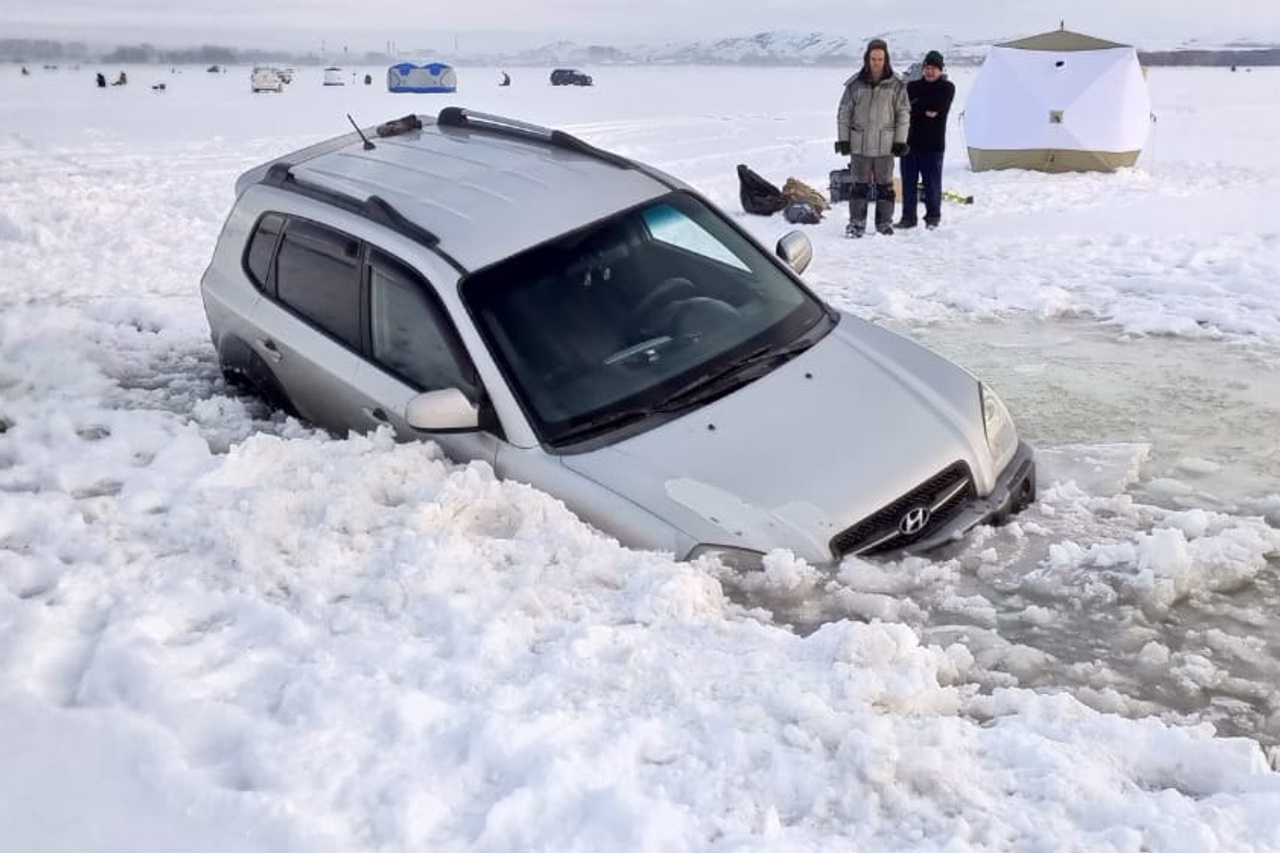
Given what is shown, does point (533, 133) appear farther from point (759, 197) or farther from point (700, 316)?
point (759, 197)

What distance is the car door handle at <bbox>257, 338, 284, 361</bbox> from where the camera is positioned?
5343 millimetres

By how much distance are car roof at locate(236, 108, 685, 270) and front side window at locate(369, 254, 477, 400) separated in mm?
201

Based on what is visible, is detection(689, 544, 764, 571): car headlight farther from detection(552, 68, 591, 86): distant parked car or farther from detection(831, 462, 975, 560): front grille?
detection(552, 68, 591, 86): distant parked car

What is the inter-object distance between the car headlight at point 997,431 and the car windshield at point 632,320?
2.45 feet

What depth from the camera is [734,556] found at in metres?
3.86

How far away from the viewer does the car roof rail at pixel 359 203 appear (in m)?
4.73

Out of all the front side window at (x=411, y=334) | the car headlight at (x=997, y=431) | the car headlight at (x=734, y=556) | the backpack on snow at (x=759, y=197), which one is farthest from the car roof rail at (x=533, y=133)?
the backpack on snow at (x=759, y=197)

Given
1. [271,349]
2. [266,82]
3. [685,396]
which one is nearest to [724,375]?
[685,396]

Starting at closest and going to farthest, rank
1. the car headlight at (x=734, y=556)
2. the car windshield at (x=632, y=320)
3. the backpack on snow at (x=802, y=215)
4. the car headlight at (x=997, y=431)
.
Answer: the car headlight at (x=734, y=556) → the car windshield at (x=632, y=320) → the car headlight at (x=997, y=431) → the backpack on snow at (x=802, y=215)

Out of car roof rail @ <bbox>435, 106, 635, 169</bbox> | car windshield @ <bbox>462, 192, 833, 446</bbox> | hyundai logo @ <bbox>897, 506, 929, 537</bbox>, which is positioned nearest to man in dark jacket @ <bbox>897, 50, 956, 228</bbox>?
car roof rail @ <bbox>435, 106, 635, 169</bbox>

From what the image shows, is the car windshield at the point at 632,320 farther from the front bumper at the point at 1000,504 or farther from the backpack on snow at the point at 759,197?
the backpack on snow at the point at 759,197

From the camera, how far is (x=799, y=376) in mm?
4469

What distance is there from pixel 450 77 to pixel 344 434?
62793mm

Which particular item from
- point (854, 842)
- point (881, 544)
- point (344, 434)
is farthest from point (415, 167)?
point (854, 842)
